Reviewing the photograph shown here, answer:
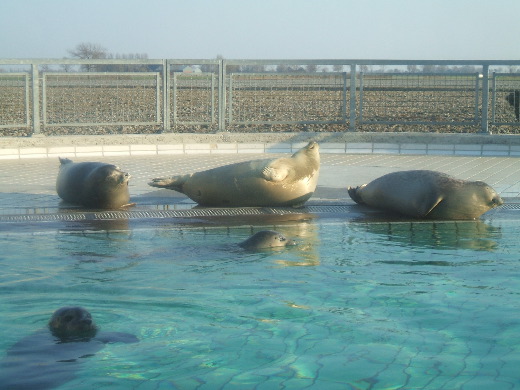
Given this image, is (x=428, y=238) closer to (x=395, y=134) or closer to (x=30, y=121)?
(x=395, y=134)

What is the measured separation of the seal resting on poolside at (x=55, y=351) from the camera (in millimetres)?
4315

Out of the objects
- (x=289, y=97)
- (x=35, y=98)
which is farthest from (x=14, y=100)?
(x=289, y=97)

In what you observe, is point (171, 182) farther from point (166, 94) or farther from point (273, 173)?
point (166, 94)

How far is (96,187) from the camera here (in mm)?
9031

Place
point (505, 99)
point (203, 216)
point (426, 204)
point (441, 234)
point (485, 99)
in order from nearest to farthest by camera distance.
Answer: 1. point (441, 234)
2. point (426, 204)
3. point (203, 216)
4. point (485, 99)
5. point (505, 99)

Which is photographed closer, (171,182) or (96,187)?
(96,187)

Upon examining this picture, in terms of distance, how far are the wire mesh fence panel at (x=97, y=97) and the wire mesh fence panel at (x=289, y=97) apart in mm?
1700

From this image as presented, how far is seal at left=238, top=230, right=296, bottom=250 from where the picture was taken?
732 cm

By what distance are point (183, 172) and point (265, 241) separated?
482 cm

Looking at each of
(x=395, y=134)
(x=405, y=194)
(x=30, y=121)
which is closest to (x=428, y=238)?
(x=405, y=194)

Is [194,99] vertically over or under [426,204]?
over

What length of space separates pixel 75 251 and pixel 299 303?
232 centimetres

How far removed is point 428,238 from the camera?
26.2 ft

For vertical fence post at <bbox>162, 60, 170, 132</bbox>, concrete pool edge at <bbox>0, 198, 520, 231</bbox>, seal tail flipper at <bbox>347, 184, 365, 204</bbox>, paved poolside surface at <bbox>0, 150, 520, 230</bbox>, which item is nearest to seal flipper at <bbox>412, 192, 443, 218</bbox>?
concrete pool edge at <bbox>0, 198, 520, 231</bbox>
